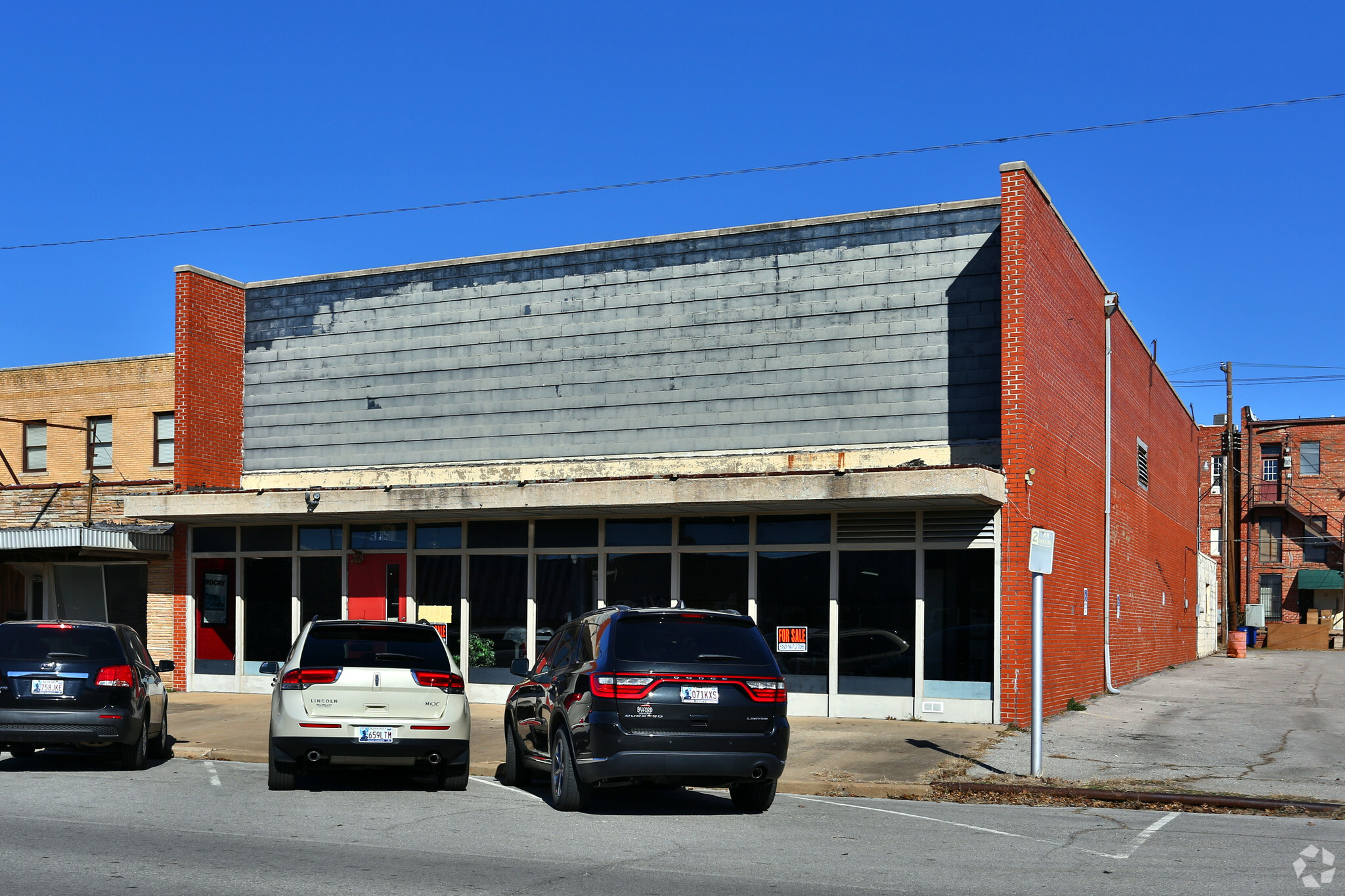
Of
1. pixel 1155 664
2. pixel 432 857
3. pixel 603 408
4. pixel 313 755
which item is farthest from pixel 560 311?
pixel 1155 664

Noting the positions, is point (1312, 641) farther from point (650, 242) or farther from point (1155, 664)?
point (650, 242)

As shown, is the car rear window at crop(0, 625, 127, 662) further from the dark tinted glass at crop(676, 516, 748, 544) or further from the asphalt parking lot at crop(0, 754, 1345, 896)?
the dark tinted glass at crop(676, 516, 748, 544)

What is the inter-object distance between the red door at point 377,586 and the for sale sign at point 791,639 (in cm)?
678

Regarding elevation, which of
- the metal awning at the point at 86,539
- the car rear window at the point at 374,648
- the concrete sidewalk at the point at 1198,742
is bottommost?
the concrete sidewalk at the point at 1198,742

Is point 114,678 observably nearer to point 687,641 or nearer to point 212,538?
point 687,641

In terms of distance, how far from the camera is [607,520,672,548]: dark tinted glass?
20.3 metres

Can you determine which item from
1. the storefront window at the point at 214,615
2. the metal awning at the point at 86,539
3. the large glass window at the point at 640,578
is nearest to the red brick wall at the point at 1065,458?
the large glass window at the point at 640,578

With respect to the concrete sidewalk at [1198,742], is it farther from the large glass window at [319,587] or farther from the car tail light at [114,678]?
the large glass window at [319,587]

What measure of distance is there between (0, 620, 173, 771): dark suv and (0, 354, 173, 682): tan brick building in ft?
32.5

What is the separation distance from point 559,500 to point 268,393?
7.49 m

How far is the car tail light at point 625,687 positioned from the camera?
405 inches

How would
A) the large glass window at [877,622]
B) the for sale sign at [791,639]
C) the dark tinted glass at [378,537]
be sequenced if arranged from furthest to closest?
the dark tinted glass at [378,537]
the for sale sign at [791,639]
the large glass window at [877,622]

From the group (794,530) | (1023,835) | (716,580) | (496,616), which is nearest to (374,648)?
(1023,835)

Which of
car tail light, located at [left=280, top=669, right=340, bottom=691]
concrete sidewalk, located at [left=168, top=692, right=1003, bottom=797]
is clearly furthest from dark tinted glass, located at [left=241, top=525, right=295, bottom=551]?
car tail light, located at [left=280, top=669, right=340, bottom=691]
